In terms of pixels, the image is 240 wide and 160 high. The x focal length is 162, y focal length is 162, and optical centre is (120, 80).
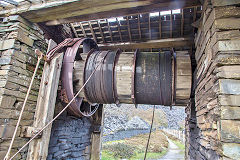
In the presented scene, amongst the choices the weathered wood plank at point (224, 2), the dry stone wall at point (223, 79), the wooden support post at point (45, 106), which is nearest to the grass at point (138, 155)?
the wooden support post at point (45, 106)

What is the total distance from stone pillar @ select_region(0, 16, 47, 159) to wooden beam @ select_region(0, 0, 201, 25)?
25 centimetres

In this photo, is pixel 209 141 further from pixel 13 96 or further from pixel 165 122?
pixel 165 122

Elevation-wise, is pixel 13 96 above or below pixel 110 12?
below

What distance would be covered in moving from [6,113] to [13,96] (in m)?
0.29

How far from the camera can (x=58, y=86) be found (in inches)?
129

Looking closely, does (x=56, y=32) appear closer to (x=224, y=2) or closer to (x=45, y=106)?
(x=45, y=106)

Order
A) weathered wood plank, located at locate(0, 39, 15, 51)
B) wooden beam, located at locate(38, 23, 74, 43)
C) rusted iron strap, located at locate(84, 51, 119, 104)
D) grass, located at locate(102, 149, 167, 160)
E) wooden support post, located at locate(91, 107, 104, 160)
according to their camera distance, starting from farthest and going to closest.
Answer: grass, located at locate(102, 149, 167, 160), wooden support post, located at locate(91, 107, 104, 160), wooden beam, located at locate(38, 23, 74, 43), rusted iron strap, located at locate(84, 51, 119, 104), weathered wood plank, located at locate(0, 39, 15, 51)

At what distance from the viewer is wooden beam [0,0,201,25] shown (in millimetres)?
2613

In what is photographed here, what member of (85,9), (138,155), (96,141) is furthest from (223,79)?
(138,155)

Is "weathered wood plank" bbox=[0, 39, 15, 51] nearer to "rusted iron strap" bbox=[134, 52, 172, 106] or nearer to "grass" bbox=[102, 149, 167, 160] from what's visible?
"rusted iron strap" bbox=[134, 52, 172, 106]

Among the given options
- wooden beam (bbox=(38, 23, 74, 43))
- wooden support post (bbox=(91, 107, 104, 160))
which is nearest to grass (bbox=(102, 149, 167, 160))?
wooden support post (bbox=(91, 107, 104, 160))

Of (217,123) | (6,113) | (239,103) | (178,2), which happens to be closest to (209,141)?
(217,123)

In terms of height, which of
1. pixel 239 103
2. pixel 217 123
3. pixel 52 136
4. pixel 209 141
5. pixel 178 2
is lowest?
pixel 52 136

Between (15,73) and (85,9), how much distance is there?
1.63 m
